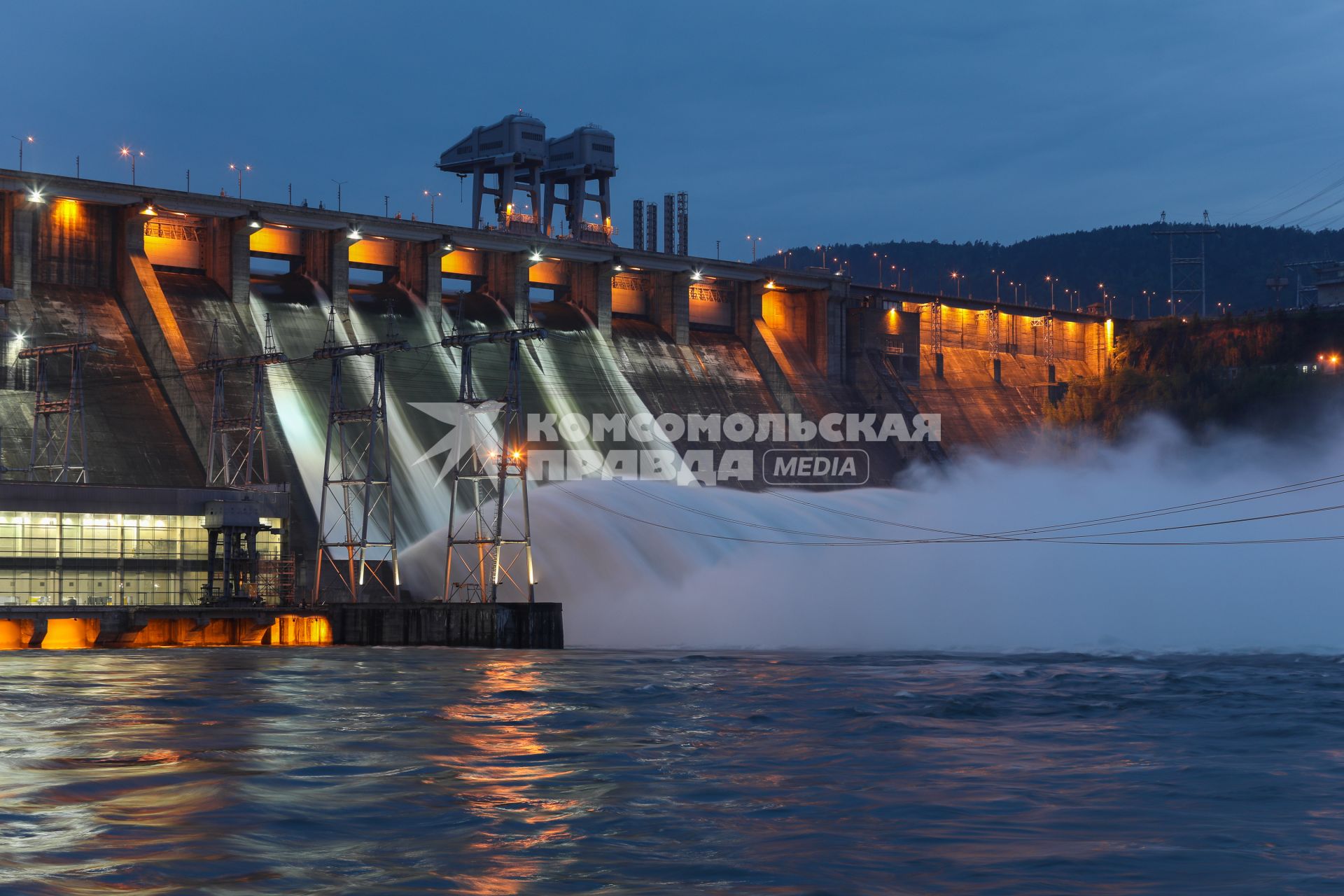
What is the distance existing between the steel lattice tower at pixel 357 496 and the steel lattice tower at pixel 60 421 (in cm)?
821

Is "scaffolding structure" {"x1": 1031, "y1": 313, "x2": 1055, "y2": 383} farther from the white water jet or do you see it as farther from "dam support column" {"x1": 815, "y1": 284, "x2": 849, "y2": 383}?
the white water jet

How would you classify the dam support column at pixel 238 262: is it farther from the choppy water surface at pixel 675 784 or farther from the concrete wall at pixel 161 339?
the choppy water surface at pixel 675 784

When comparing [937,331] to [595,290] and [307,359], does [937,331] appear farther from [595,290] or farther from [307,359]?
[307,359]

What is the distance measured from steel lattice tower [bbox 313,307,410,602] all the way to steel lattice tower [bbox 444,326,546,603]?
7.44ft

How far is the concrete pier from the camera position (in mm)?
50031

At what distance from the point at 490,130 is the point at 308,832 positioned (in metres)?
82.6

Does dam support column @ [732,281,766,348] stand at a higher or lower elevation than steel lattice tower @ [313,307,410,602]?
higher

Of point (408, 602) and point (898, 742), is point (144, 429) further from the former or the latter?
point (898, 742)

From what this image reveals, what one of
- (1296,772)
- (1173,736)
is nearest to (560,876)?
(1296,772)

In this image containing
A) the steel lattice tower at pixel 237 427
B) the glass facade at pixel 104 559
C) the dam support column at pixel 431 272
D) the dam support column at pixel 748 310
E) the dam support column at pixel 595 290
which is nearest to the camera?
the glass facade at pixel 104 559

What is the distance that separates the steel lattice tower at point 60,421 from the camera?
5541cm

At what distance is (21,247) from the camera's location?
62188mm

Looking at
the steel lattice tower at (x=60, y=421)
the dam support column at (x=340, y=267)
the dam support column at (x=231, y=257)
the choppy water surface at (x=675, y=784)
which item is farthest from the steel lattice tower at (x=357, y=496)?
the choppy water surface at (x=675, y=784)

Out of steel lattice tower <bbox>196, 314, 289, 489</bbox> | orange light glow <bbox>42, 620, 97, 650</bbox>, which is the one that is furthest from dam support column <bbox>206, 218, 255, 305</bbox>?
orange light glow <bbox>42, 620, 97, 650</bbox>
